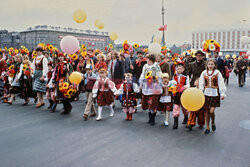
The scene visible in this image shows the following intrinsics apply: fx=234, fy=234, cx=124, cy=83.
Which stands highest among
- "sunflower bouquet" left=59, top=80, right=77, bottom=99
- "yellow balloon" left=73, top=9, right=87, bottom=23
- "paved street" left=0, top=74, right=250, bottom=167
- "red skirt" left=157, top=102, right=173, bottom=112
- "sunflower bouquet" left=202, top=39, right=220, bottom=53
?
"yellow balloon" left=73, top=9, right=87, bottom=23

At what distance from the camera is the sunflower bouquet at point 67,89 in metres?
6.79

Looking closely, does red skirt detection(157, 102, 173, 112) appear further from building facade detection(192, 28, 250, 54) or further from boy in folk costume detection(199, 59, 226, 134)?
building facade detection(192, 28, 250, 54)

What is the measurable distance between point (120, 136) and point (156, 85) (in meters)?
1.67

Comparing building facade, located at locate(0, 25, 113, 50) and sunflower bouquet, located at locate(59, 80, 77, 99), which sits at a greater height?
building facade, located at locate(0, 25, 113, 50)

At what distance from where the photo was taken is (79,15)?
8672 mm

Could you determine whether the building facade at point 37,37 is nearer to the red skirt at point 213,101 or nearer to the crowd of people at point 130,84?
the crowd of people at point 130,84

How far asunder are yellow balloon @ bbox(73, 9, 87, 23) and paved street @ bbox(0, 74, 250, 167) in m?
3.75

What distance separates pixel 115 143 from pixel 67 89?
279cm

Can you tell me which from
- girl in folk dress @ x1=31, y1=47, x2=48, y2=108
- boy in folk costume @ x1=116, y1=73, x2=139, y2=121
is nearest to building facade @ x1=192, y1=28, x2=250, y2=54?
girl in folk dress @ x1=31, y1=47, x2=48, y2=108

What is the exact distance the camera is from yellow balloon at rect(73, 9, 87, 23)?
8656mm

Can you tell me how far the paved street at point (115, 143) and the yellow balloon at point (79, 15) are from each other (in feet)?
12.3

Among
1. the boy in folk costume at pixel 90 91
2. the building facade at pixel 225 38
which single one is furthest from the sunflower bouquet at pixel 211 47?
the building facade at pixel 225 38

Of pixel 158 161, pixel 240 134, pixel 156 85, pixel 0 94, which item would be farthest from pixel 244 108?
pixel 0 94

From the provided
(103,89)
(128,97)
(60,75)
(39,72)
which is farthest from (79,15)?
(128,97)
